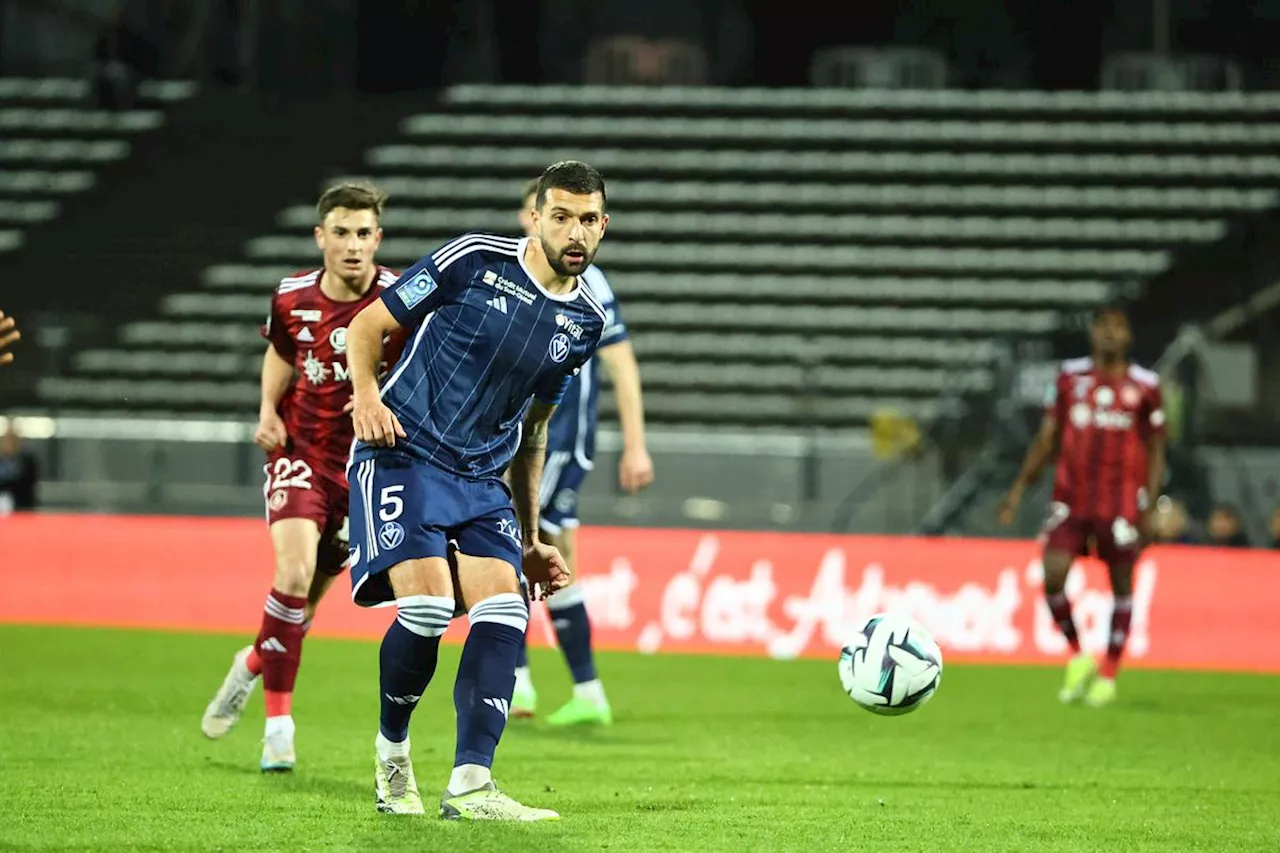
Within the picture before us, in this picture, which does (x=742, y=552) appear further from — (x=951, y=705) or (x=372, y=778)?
(x=372, y=778)

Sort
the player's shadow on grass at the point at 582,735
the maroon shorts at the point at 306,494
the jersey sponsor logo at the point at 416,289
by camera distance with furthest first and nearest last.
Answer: the player's shadow on grass at the point at 582,735, the maroon shorts at the point at 306,494, the jersey sponsor logo at the point at 416,289

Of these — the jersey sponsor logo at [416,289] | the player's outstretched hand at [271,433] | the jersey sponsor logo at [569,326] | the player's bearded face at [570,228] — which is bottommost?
the player's outstretched hand at [271,433]

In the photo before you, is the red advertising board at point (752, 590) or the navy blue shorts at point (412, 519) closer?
the navy blue shorts at point (412, 519)

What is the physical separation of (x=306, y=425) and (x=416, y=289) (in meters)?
1.81

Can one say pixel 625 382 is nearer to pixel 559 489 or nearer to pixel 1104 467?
pixel 559 489

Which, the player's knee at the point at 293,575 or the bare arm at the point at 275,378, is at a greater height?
the bare arm at the point at 275,378

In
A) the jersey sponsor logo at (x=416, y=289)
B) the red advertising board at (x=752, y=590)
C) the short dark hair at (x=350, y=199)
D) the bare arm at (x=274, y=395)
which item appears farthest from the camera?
the red advertising board at (x=752, y=590)

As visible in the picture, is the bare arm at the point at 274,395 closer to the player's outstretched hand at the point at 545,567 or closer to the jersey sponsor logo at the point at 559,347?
the player's outstretched hand at the point at 545,567

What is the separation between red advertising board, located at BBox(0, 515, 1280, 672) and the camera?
43.7 feet

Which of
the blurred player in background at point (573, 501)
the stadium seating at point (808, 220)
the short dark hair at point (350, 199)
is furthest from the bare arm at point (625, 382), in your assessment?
the stadium seating at point (808, 220)

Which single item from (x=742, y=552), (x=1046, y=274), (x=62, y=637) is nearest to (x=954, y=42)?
(x=1046, y=274)

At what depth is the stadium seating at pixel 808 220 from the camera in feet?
71.2

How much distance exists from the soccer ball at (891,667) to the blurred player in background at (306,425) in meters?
1.99

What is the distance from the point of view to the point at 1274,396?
1728cm
